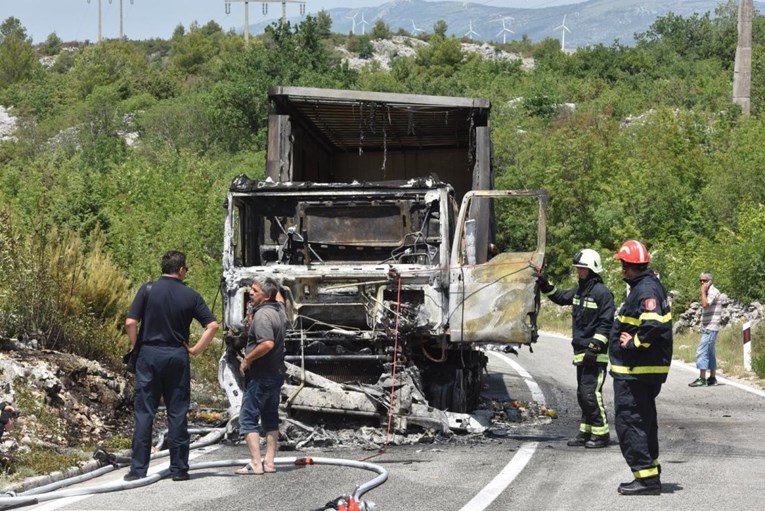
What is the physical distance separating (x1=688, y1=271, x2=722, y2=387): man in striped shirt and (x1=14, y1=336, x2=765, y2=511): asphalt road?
11.6 feet

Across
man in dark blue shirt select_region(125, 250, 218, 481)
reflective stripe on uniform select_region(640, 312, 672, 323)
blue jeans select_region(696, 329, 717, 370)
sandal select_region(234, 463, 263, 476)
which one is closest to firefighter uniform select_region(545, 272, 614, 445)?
reflective stripe on uniform select_region(640, 312, 672, 323)

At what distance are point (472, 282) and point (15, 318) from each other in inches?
201

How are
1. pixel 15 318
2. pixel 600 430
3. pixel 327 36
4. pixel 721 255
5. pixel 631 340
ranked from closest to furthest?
pixel 631 340
pixel 600 430
pixel 15 318
pixel 721 255
pixel 327 36

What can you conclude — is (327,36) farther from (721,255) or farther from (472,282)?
(472,282)

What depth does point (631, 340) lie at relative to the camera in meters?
8.75

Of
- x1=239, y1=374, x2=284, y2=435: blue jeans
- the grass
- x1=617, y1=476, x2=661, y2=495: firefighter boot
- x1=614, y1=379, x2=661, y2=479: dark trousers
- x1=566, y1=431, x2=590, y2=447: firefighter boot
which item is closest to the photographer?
x1=617, y1=476, x2=661, y2=495: firefighter boot

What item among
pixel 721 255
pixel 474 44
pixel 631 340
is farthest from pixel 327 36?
pixel 631 340

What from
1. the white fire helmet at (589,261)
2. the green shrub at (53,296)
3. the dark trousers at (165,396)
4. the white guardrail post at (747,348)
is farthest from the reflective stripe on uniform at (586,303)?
the white guardrail post at (747,348)

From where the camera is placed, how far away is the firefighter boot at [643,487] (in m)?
8.43

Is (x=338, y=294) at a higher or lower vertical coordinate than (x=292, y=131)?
lower

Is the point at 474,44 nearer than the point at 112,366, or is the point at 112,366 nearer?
the point at 112,366

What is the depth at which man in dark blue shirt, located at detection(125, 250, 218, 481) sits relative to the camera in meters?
9.35

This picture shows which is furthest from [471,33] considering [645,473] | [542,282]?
[645,473]

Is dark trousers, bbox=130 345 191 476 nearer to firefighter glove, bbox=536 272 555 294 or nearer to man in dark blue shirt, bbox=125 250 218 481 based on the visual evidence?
man in dark blue shirt, bbox=125 250 218 481
